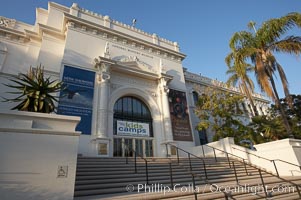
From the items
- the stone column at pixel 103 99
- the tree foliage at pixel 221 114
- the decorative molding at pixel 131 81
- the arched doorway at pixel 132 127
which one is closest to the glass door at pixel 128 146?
the arched doorway at pixel 132 127

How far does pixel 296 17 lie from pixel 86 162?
14.6 meters

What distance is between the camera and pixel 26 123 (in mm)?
5094

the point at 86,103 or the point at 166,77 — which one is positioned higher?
the point at 166,77

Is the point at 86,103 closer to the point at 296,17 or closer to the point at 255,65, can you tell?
the point at 255,65

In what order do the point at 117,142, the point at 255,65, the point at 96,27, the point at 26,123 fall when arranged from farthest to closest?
the point at 96,27
the point at 117,142
the point at 255,65
the point at 26,123

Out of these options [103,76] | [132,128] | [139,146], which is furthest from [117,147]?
[103,76]

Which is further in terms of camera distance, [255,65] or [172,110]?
[172,110]

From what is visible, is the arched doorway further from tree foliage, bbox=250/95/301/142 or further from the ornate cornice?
tree foliage, bbox=250/95/301/142

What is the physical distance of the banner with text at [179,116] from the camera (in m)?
17.1

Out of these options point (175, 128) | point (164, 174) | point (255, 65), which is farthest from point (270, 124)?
point (164, 174)

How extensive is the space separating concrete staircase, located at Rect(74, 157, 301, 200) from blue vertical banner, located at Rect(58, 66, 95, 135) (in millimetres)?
4404

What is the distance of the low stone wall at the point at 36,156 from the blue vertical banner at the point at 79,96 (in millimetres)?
7466

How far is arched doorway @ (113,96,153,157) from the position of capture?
1473 cm

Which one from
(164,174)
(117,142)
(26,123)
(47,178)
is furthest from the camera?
(117,142)
